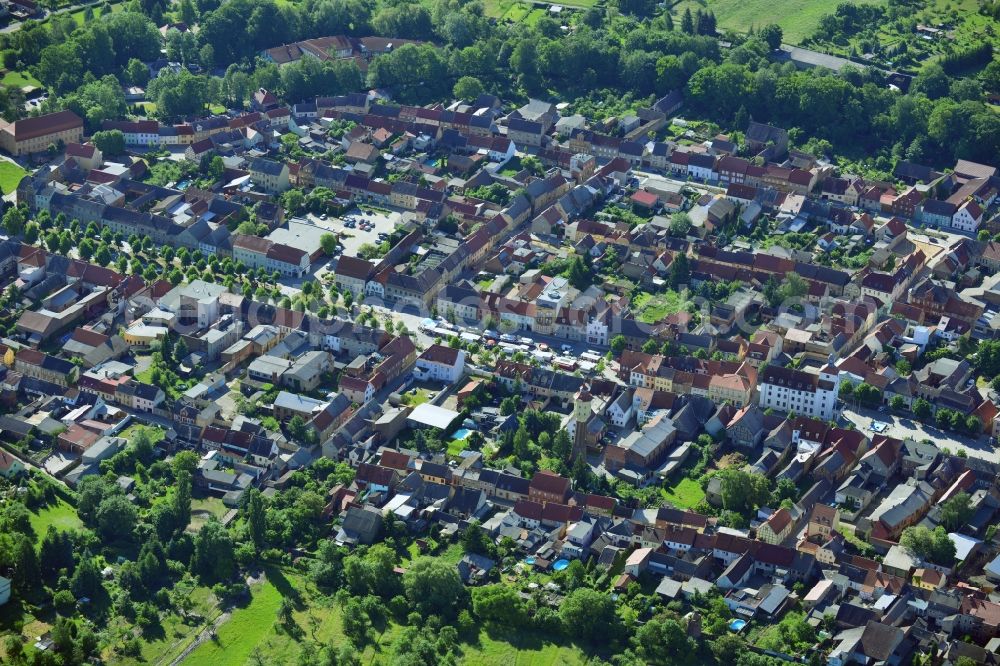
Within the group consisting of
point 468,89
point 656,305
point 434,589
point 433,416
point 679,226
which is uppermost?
point 434,589

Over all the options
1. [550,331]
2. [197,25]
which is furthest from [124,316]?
[197,25]

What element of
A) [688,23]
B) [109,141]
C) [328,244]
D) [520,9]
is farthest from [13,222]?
[688,23]

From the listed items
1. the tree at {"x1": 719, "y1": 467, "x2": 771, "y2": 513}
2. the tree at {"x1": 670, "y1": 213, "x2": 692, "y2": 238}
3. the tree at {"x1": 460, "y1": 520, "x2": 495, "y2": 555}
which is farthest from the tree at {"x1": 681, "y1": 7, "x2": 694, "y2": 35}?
the tree at {"x1": 460, "y1": 520, "x2": 495, "y2": 555}

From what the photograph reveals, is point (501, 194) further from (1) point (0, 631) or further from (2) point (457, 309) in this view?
(1) point (0, 631)

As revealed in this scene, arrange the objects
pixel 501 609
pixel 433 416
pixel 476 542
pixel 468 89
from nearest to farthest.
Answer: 1. pixel 501 609
2. pixel 476 542
3. pixel 433 416
4. pixel 468 89

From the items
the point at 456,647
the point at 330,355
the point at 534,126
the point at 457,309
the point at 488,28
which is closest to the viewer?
the point at 456,647

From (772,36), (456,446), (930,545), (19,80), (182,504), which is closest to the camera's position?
(930,545)

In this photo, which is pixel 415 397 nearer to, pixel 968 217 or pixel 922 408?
pixel 922 408

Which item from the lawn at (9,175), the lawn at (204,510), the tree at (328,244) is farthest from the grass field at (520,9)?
the lawn at (204,510)
